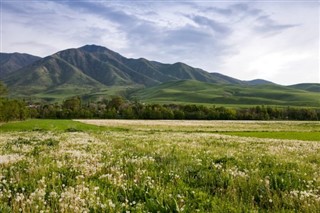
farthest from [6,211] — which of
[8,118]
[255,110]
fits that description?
[255,110]

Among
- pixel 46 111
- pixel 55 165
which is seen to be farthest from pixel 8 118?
pixel 55 165

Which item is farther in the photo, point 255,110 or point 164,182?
point 255,110

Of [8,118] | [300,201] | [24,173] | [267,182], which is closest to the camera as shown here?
[300,201]

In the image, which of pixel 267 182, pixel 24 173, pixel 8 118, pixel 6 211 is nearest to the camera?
pixel 6 211

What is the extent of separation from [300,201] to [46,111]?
173 m

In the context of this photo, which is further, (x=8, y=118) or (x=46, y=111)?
(x=46, y=111)

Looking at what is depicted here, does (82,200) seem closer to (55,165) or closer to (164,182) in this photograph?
(164,182)

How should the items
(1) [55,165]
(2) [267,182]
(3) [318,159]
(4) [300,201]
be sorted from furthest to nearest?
(3) [318,159], (1) [55,165], (2) [267,182], (4) [300,201]

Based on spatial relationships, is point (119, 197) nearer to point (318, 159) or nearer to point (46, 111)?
point (318, 159)

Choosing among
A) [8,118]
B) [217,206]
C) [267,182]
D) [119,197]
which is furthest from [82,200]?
[8,118]

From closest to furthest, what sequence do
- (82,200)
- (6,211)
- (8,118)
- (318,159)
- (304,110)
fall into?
1. (6,211)
2. (82,200)
3. (318,159)
4. (8,118)
5. (304,110)

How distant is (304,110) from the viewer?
526 ft

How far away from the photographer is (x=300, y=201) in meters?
7.32

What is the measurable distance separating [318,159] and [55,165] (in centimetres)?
1209
